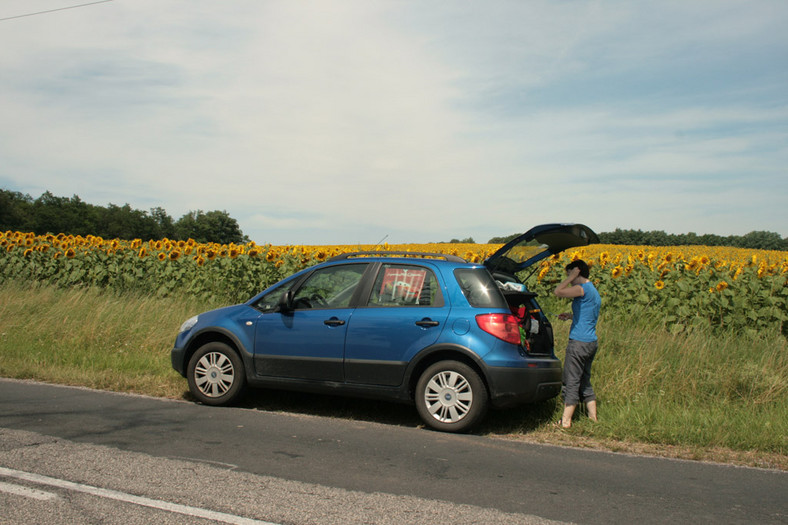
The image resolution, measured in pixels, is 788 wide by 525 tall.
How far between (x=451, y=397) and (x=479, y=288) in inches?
44.1

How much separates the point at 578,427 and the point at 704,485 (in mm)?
1780

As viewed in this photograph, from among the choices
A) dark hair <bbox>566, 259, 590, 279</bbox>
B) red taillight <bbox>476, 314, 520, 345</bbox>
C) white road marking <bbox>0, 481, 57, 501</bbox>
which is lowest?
white road marking <bbox>0, 481, 57, 501</bbox>

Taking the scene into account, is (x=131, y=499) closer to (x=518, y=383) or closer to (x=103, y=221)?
(x=518, y=383)

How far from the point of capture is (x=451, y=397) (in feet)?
21.8

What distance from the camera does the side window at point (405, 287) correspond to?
691cm

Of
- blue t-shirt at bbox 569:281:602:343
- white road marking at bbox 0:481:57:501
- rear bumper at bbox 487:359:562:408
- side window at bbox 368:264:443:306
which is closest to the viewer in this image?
white road marking at bbox 0:481:57:501

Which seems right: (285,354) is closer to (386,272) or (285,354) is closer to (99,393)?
(386,272)

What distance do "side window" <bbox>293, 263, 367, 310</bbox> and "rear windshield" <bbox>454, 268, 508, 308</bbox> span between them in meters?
1.17

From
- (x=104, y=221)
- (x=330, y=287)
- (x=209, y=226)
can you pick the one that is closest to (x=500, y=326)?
(x=330, y=287)

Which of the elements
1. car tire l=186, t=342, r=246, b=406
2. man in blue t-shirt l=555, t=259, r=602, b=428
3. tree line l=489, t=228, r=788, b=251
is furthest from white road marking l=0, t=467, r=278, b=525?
tree line l=489, t=228, r=788, b=251

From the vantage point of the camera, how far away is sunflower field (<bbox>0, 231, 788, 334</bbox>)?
10.3 metres

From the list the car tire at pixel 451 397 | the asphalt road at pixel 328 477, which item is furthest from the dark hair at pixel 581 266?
the asphalt road at pixel 328 477

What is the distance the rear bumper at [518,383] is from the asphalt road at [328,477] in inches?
16.6

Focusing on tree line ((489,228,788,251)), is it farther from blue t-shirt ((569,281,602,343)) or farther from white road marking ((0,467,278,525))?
white road marking ((0,467,278,525))
